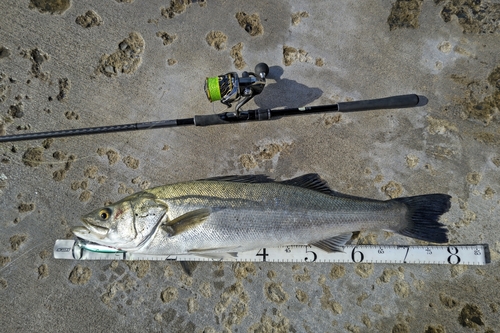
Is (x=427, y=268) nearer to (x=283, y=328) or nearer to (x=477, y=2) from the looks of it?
(x=283, y=328)

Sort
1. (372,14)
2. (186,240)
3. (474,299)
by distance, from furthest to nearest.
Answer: (372,14), (474,299), (186,240)

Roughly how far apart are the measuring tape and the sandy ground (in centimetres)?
10

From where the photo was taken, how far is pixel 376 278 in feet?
9.33

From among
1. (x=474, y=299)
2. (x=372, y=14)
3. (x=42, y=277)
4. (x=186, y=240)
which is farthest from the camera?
(x=372, y=14)

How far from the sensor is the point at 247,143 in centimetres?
308

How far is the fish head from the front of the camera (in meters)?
2.49

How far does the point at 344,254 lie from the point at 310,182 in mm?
744

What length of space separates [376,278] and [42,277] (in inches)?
125

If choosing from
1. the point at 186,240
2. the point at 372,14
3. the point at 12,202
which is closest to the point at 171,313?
the point at 186,240

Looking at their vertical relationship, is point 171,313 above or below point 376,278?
below

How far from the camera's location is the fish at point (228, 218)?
8.17 ft

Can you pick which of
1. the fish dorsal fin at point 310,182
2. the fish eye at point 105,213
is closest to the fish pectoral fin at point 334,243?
the fish dorsal fin at point 310,182

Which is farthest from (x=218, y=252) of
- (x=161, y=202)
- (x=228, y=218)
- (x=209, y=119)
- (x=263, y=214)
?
(x=209, y=119)

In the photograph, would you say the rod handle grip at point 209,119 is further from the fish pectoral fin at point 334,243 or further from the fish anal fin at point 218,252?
the fish pectoral fin at point 334,243
